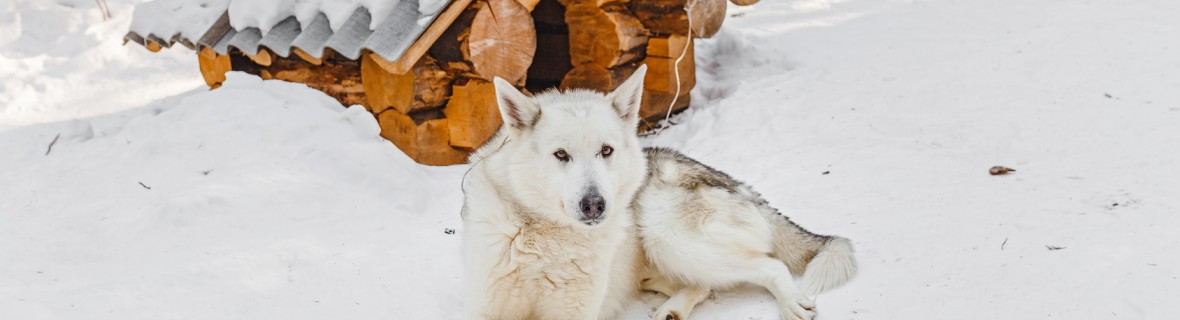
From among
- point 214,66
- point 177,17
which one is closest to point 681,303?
point 214,66

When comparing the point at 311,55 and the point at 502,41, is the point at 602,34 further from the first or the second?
the point at 311,55

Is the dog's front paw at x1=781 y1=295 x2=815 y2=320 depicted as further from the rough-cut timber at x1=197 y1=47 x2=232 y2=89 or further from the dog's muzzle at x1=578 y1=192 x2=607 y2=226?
the rough-cut timber at x1=197 y1=47 x2=232 y2=89

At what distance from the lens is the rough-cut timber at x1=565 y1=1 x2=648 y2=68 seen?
607 centimetres

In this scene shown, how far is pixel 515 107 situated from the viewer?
2.93 m

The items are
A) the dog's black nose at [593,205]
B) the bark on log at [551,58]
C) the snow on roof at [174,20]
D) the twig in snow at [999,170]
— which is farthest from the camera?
the bark on log at [551,58]

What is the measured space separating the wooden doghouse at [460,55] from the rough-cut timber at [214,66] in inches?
0.5

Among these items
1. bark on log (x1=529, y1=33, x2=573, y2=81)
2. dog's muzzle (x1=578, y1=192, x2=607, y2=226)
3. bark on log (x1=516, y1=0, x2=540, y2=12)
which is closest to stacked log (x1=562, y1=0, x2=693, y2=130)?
bark on log (x1=529, y1=33, x2=573, y2=81)

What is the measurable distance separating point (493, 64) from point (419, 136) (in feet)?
2.30

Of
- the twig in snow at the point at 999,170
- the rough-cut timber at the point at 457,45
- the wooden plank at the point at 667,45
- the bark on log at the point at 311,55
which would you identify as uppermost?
the twig in snow at the point at 999,170

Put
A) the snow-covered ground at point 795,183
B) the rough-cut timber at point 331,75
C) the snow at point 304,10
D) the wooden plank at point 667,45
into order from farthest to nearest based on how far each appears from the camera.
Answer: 1. the wooden plank at point 667,45
2. the rough-cut timber at point 331,75
3. the snow at point 304,10
4. the snow-covered ground at point 795,183

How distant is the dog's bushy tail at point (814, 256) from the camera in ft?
10.8

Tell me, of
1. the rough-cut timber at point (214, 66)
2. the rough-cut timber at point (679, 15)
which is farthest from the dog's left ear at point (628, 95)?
the rough-cut timber at point (214, 66)

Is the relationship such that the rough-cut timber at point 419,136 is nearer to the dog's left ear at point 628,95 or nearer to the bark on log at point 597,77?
the bark on log at point 597,77

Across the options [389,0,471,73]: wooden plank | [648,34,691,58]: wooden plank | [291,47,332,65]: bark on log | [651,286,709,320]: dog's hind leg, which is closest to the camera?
[651,286,709,320]: dog's hind leg
